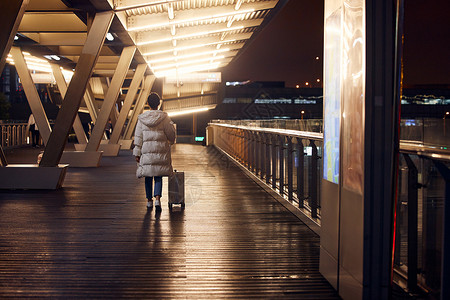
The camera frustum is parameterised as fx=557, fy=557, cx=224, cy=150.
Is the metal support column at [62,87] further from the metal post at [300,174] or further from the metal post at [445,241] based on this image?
the metal post at [445,241]

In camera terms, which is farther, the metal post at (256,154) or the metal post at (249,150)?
the metal post at (249,150)

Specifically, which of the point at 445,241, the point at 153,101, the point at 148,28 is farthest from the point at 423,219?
the point at 148,28

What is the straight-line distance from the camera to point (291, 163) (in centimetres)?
772

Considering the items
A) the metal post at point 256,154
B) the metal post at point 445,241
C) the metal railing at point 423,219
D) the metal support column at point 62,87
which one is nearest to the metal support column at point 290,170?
the metal post at point 256,154

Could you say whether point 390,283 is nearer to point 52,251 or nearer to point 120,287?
point 120,287

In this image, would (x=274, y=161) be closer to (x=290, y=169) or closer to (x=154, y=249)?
(x=290, y=169)

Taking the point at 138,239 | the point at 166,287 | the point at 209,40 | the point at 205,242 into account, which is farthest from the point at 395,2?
the point at 209,40

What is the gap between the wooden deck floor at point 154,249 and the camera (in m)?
3.96

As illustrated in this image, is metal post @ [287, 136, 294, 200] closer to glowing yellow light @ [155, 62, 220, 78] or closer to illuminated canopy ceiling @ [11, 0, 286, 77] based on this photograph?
illuminated canopy ceiling @ [11, 0, 286, 77]

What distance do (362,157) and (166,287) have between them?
1.67 meters

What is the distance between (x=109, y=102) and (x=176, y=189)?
860cm

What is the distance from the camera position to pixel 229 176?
12.6m

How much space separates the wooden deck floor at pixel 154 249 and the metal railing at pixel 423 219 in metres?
0.64

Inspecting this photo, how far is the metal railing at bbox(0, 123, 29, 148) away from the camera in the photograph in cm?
2477
